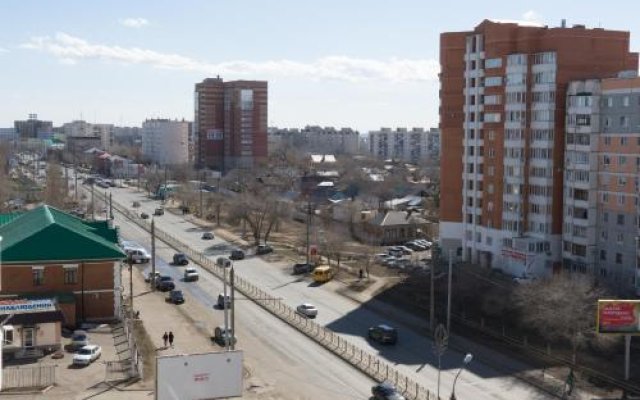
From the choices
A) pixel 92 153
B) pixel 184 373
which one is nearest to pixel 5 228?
pixel 184 373

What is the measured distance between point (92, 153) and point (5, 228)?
464 ft

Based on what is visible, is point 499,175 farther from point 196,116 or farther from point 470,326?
point 196,116

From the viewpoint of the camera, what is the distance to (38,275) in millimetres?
42312

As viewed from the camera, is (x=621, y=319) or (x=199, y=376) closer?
(x=199, y=376)

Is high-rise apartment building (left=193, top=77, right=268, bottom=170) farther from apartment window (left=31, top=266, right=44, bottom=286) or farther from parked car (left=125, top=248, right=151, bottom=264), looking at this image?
apartment window (left=31, top=266, right=44, bottom=286)

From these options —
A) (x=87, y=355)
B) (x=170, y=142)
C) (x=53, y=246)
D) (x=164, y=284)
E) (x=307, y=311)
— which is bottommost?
(x=307, y=311)

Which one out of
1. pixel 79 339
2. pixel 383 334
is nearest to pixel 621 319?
pixel 383 334

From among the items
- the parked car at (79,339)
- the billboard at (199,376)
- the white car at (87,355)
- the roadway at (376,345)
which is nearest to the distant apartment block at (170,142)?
the roadway at (376,345)

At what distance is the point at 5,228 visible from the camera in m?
49.1

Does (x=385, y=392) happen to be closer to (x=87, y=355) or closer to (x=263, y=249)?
(x=87, y=355)

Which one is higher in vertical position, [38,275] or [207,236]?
[38,275]

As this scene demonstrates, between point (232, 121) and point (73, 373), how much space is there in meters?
122

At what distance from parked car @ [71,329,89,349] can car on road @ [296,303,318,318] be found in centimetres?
1268

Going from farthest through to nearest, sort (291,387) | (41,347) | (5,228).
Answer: (5,228) → (41,347) → (291,387)
